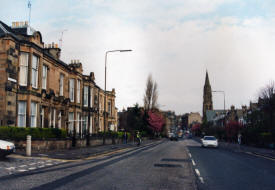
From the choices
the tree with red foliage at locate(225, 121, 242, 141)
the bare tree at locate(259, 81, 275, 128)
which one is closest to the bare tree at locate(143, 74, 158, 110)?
the tree with red foliage at locate(225, 121, 242, 141)

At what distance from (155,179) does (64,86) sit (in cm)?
2355

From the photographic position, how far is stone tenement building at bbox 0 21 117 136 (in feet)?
70.7

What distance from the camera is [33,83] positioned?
2450 cm

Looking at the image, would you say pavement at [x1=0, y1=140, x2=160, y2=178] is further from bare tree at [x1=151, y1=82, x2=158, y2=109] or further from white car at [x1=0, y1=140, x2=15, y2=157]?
bare tree at [x1=151, y1=82, x2=158, y2=109]

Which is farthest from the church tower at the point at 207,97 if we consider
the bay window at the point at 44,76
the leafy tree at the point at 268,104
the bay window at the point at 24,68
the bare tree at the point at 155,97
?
the bay window at the point at 24,68

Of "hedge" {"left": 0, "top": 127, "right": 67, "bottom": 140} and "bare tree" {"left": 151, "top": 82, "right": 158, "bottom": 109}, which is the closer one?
"hedge" {"left": 0, "top": 127, "right": 67, "bottom": 140}

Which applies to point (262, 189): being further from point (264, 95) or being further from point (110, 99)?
point (110, 99)

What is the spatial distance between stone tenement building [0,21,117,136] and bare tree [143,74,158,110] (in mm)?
34474

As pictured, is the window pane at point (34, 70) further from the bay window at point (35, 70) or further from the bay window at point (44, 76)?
the bay window at point (44, 76)

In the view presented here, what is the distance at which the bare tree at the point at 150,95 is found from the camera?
2689 inches

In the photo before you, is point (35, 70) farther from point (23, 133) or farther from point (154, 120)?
point (154, 120)

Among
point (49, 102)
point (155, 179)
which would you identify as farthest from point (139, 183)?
point (49, 102)

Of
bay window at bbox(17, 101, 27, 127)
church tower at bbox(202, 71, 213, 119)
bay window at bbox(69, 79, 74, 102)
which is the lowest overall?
bay window at bbox(17, 101, 27, 127)

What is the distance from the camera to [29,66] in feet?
76.7
